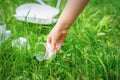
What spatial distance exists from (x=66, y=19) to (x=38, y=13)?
83 centimetres

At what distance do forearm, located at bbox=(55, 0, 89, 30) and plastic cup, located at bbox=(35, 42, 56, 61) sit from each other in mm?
124

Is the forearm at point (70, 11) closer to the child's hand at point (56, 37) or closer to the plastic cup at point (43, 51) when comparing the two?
the child's hand at point (56, 37)

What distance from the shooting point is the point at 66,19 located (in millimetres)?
1716

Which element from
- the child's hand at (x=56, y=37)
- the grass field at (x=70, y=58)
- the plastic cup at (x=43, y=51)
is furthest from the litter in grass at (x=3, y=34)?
the child's hand at (x=56, y=37)

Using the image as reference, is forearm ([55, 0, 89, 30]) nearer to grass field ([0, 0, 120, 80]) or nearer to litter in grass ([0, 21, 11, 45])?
grass field ([0, 0, 120, 80])

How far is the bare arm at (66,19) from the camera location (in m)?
1.68

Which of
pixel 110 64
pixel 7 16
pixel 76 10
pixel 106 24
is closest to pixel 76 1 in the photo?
pixel 76 10

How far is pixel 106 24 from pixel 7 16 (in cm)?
59

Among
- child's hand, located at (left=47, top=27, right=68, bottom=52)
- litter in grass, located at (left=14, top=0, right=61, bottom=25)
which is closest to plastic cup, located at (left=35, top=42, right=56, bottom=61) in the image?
child's hand, located at (left=47, top=27, right=68, bottom=52)

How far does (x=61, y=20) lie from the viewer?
5.65ft

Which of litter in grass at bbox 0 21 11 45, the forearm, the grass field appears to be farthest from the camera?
litter in grass at bbox 0 21 11 45

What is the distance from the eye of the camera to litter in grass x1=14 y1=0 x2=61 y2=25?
240 cm

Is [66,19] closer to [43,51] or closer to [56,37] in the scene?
[56,37]

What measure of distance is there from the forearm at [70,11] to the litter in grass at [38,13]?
603 millimetres
